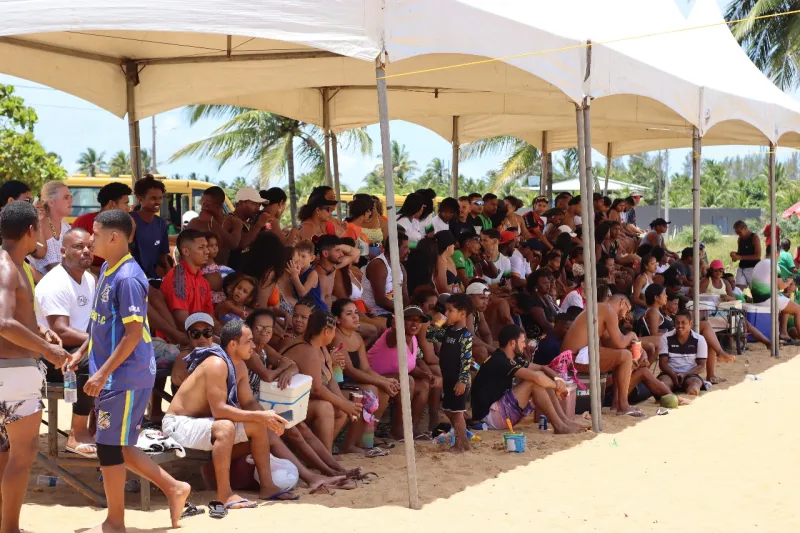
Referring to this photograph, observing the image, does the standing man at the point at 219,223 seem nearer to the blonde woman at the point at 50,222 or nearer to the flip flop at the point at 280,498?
the blonde woman at the point at 50,222

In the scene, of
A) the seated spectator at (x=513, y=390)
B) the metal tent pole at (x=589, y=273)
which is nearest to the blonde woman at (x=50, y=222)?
the seated spectator at (x=513, y=390)

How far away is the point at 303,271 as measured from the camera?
7.70 m

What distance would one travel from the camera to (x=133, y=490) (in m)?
6.29

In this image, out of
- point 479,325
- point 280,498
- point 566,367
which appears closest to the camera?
point 280,498

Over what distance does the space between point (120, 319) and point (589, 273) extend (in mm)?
4375

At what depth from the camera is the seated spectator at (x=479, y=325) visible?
890 centimetres

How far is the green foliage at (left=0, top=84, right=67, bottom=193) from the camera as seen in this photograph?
23.4m

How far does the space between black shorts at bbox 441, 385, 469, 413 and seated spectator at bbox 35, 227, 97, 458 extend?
8.99 ft

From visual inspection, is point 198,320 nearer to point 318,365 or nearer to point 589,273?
point 318,365

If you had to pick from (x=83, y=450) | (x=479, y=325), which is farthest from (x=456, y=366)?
(x=83, y=450)

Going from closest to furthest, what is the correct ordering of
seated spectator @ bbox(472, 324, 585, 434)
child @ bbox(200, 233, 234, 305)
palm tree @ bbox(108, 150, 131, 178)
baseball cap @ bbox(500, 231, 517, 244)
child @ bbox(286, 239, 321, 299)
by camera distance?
1. child @ bbox(200, 233, 234, 305)
2. child @ bbox(286, 239, 321, 299)
3. seated spectator @ bbox(472, 324, 585, 434)
4. baseball cap @ bbox(500, 231, 517, 244)
5. palm tree @ bbox(108, 150, 131, 178)

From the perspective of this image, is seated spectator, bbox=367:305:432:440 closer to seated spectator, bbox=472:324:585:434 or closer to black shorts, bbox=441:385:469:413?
black shorts, bbox=441:385:469:413

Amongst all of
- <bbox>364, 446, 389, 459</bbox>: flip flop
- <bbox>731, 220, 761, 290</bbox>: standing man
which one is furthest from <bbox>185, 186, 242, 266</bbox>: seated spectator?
<bbox>731, 220, 761, 290</bbox>: standing man

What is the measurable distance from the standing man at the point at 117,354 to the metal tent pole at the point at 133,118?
503cm
